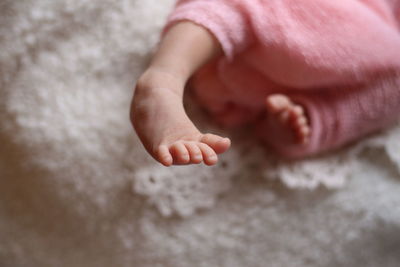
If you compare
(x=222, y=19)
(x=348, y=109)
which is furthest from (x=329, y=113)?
(x=222, y=19)

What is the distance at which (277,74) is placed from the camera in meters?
0.52

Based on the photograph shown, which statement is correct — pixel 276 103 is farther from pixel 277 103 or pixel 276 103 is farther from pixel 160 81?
pixel 160 81

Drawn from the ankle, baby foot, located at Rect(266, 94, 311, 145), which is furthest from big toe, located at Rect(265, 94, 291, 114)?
the ankle

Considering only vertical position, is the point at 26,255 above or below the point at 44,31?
below

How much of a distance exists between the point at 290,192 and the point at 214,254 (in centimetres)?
13

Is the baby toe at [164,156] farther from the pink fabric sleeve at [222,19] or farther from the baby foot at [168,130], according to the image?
the pink fabric sleeve at [222,19]

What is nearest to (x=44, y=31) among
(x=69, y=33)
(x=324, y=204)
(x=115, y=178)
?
(x=69, y=33)

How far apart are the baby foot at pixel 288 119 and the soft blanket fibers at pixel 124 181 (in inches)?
1.9

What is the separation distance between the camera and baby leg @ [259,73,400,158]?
0.53 metres

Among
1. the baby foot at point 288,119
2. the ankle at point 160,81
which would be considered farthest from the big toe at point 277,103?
the ankle at point 160,81

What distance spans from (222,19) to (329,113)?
184mm

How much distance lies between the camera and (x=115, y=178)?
0.56 metres

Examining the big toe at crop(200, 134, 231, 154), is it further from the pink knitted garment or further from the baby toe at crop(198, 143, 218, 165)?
the pink knitted garment

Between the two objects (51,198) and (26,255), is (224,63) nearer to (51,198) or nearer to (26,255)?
(51,198)
